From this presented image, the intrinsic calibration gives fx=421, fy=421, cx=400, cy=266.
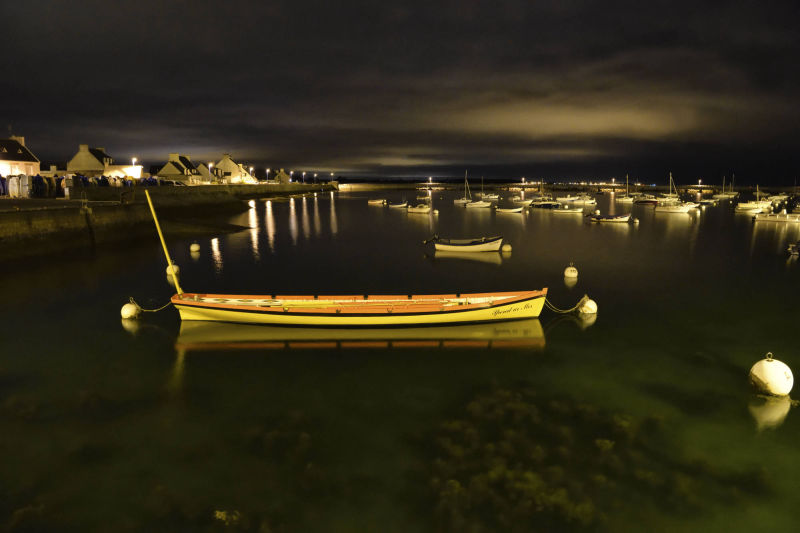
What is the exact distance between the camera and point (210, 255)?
135ft

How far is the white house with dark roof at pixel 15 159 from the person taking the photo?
6007 cm

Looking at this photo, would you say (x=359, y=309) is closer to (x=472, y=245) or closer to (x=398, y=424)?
(x=398, y=424)

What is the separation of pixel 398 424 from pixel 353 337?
7.16m

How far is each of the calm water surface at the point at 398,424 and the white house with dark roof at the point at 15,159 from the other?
48654mm

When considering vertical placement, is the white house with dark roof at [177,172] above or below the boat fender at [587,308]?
above

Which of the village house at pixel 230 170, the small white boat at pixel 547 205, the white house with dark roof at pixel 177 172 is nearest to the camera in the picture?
the small white boat at pixel 547 205

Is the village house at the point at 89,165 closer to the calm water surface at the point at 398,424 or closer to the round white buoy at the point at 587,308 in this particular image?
the calm water surface at the point at 398,424

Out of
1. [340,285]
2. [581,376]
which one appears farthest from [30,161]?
[581,376]

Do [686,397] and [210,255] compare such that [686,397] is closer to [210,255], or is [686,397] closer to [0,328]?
[0,328]

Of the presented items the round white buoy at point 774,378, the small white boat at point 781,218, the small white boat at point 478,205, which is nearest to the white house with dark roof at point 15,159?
the round white buoy at point 774,378

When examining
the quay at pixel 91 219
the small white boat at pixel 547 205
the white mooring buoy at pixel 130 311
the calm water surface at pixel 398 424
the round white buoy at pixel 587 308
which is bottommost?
the calm water surface at pixel 398 424

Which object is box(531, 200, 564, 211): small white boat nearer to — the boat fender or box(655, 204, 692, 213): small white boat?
box(655, 204, 692, 213): small white boat

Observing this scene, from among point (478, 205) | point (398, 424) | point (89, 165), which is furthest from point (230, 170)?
point (398, 424)

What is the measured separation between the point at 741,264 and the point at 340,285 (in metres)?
37.4
